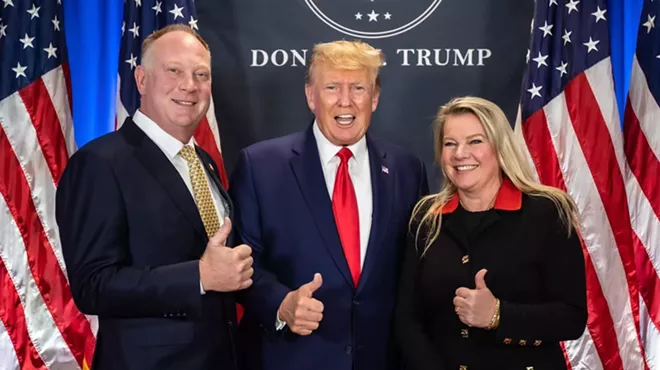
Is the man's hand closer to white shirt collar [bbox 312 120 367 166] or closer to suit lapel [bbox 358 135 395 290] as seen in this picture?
suit lapel [bbox 358 135 395 290]

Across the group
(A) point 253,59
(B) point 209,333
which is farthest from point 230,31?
(B) point 209,333

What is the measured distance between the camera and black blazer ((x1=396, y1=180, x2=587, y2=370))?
6.89 feet

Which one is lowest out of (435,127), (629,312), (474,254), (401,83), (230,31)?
(629,312)

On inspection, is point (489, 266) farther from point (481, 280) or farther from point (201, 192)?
point (201, 192)

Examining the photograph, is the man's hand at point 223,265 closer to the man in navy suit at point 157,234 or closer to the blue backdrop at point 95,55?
the man in navy suit at point 157,234

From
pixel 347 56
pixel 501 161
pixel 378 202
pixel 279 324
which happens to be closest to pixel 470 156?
pixel 501 161

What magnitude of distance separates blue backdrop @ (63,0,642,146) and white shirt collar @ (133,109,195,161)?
168cm

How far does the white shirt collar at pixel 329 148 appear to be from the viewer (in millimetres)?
2461

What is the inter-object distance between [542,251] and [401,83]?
1.78 metres

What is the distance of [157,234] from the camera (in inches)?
78.8

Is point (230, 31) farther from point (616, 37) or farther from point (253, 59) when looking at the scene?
point (616, 37)

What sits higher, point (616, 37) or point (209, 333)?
point (616, 37)

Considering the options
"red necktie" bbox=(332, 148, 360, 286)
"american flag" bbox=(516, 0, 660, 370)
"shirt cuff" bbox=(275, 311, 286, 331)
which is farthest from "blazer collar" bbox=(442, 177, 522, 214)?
"american flag" bbox=(516, 0, 660, 370)

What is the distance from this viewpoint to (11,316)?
3.25 m
